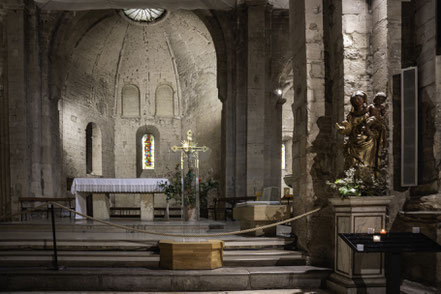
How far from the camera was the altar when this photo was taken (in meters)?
9.73

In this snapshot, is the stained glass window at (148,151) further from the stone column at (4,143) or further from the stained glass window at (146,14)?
the stone column at (4,143)

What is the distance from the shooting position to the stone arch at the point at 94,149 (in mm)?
20828

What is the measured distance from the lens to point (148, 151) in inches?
889

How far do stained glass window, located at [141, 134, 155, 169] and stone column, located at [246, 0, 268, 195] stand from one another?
34.1 feet

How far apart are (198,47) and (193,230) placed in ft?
43.2

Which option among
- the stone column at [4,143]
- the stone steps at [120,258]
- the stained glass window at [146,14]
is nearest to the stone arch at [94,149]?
the stained glass window at [146,14]

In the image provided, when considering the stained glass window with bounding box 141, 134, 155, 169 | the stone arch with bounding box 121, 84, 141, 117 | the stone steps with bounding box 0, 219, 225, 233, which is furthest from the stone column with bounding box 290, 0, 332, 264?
the stone arch with bounding box 121, 84, 141, 117

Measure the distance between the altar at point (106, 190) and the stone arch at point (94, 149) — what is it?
11.0m

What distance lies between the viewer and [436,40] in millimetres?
5109

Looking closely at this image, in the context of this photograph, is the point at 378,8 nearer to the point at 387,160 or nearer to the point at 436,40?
the point at 436,40

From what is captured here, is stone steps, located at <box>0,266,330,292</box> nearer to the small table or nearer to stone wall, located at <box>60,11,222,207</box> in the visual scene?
the small table

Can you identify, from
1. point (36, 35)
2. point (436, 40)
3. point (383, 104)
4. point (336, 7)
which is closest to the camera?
point (436, 40)

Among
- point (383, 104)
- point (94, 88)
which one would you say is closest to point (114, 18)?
point (94, 88)

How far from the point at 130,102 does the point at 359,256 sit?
19040 millimetres
